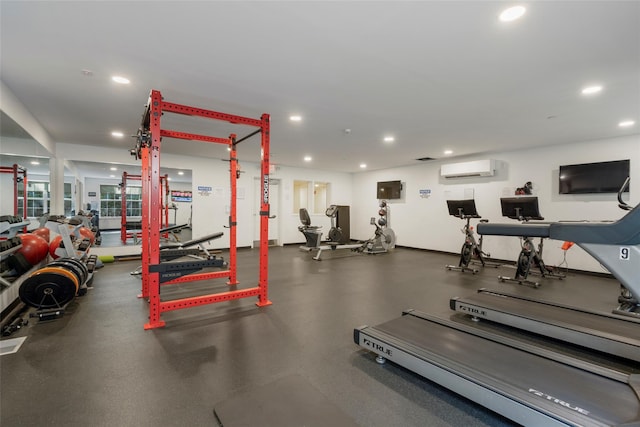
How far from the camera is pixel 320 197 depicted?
10594 mm

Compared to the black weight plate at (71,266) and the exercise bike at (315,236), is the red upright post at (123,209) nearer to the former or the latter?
the black weight plate at (71,266)

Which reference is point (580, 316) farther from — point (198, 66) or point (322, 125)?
point (198, 66)

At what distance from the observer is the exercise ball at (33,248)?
3.91m

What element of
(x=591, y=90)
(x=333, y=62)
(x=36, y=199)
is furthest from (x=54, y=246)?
(x=591, y=90)

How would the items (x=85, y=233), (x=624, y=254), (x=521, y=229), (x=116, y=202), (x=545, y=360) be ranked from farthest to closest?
1. (x=116, y=202)
2. (x=85, y=233)
3. (x=545, y=360)
4. (x=521, y=229)
5. (x=624, y=254)

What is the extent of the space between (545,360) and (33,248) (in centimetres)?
603

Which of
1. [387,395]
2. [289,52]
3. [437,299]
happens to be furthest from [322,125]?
[387,395]

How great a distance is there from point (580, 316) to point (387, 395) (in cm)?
252

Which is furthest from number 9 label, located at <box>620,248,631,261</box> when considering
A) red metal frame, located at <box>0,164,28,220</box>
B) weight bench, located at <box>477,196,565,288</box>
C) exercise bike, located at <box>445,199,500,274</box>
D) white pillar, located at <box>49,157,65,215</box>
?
white pillar, located at <box>49,157,65,215</box>

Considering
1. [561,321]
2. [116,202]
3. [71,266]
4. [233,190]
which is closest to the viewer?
[561,321]

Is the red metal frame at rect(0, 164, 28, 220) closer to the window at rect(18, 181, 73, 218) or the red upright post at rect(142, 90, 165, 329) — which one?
the window at rect(18, 181, 73, 218)

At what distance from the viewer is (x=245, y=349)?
2502mm

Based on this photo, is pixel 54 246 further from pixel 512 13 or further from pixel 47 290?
pixel 512 13

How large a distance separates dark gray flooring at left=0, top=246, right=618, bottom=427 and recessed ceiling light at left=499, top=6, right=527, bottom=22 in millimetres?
2607
